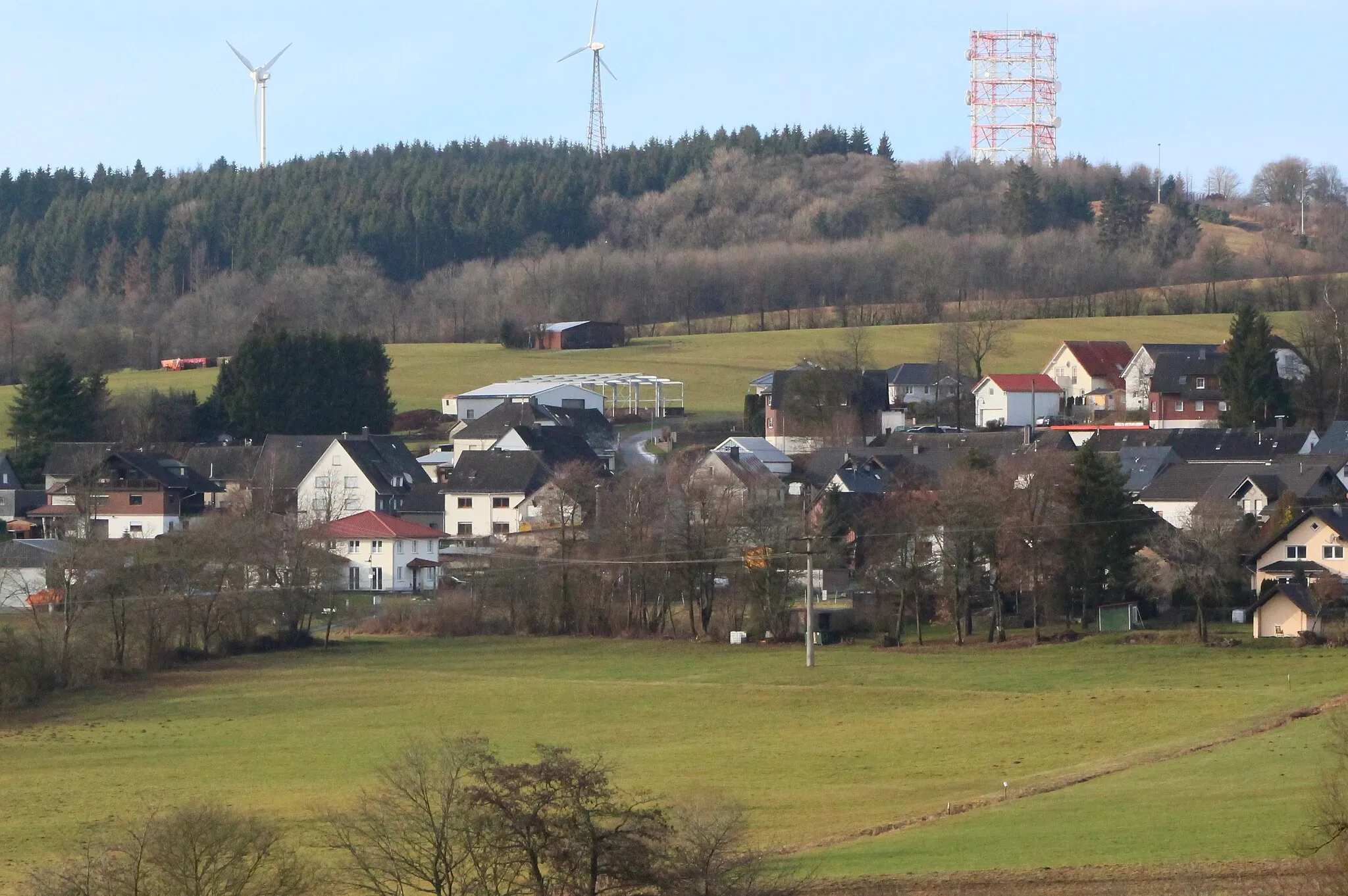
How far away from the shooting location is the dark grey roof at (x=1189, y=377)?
2886 inches

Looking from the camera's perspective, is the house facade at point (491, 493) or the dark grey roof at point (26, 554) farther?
the house facade at point (491, 493)

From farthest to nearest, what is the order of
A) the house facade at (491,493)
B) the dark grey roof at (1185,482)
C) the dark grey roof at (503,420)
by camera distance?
the dark grey roof at (503,420) → the house facade at (491,493) → the dark grey roof at (1185,482)

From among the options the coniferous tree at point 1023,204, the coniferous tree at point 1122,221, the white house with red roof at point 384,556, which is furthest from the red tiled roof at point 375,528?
the coniferous tree at point 1023,204

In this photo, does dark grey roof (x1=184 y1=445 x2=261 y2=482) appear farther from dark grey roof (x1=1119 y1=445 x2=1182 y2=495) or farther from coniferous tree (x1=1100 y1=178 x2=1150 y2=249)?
coniferous tree (x1=1100 y1=178 x2=1150 y2=249)

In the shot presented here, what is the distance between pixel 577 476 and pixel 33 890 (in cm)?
3731

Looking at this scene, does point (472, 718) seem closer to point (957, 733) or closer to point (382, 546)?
point (957, 733)

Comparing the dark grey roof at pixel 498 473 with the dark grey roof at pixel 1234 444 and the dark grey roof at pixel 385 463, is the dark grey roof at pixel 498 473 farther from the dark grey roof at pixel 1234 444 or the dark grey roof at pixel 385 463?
the dark grey roof at pixel 1234 444

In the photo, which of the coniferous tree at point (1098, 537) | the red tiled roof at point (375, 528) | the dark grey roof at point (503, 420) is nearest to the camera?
the coniferous tree at point (1098, 537)

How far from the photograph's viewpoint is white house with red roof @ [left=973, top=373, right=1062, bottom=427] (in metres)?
78.2

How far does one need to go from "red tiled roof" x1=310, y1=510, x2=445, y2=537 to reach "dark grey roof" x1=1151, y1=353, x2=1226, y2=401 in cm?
3218

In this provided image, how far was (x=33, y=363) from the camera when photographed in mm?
72625

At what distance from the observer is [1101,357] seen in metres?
83.3

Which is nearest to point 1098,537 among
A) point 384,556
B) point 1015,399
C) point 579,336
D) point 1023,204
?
point 384,556

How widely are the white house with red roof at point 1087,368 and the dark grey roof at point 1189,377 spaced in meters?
6.74
